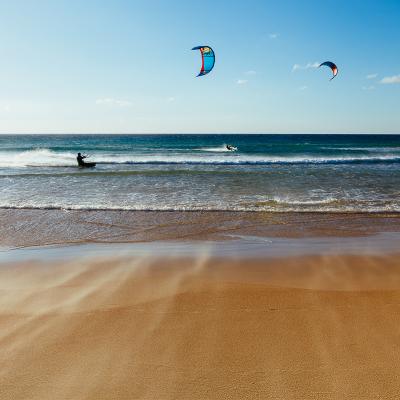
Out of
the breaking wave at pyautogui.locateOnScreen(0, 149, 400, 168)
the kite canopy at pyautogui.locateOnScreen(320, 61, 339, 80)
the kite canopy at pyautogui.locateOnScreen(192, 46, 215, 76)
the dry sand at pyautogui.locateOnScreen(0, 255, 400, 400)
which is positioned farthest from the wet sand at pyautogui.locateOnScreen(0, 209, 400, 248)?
the breaking wave at pyautogui.locateOnScreen(0, 149, 400, 168)

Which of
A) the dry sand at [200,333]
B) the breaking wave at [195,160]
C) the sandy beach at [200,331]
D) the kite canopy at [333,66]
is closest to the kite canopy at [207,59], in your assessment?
the kite canopy at [333,66]

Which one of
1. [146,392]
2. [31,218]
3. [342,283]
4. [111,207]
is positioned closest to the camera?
[146,392]

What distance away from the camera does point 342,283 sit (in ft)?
12.8

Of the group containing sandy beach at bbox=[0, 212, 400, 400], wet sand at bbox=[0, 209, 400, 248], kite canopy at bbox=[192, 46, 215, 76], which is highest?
kite canopy at bbox=[192, 46, 215, 76]

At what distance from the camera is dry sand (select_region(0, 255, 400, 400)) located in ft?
7.17

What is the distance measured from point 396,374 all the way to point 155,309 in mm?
1951

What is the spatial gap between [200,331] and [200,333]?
0.10 ft

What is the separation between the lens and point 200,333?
2.78 metres

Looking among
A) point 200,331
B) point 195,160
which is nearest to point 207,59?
point 200,331

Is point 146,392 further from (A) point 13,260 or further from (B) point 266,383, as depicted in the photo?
(A) point 13,260

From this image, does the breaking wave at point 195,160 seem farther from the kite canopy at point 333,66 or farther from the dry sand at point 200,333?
the dry sand at point 200,333

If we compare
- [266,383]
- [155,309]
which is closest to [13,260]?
[155,309]

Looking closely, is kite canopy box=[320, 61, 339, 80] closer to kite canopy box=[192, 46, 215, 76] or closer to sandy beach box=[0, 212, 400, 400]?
kite canopy box=[192, 46, 215, 76]

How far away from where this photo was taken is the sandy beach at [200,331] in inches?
86.2
